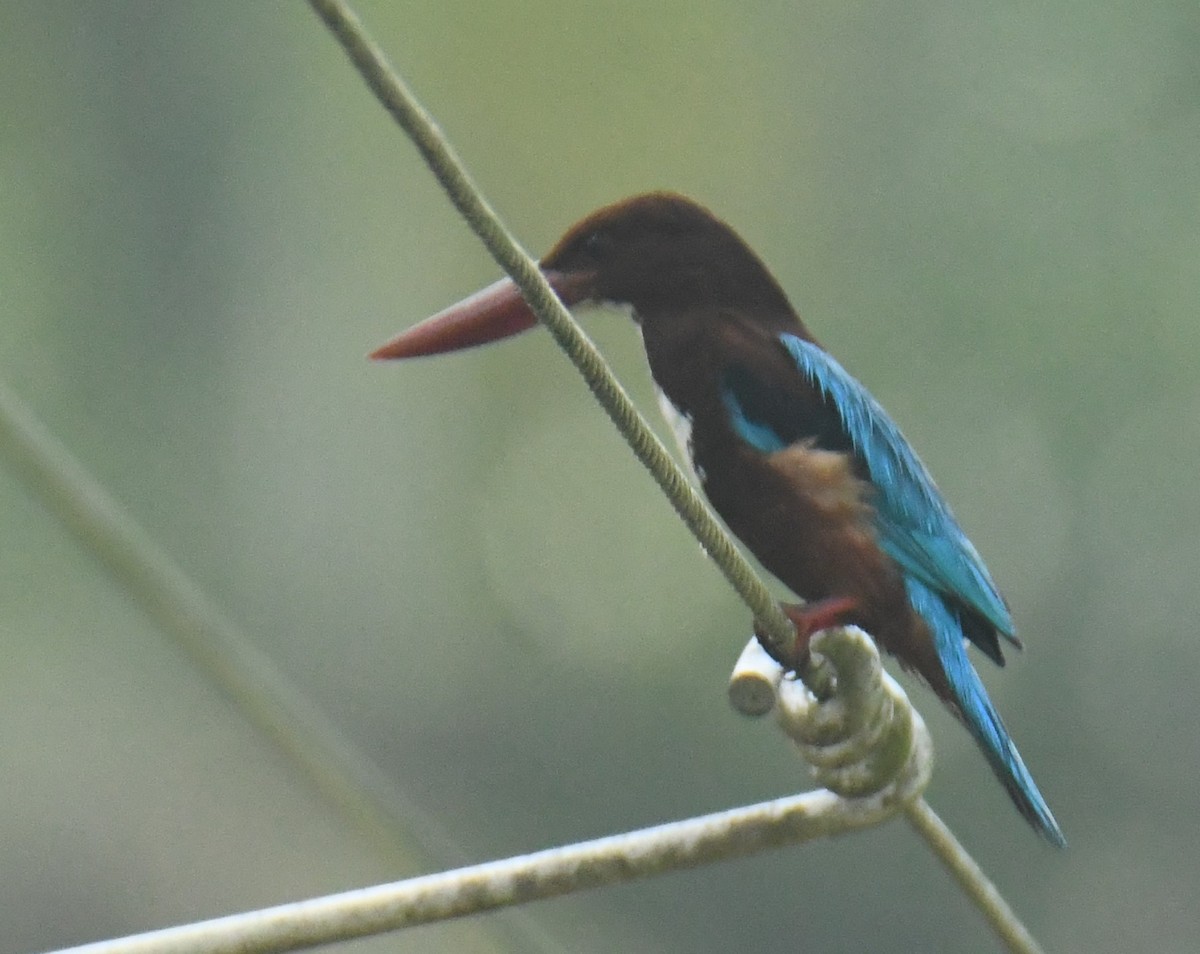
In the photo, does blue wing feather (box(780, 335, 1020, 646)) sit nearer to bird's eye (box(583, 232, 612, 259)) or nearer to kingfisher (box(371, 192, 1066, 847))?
kingfisher (box(371, 192, 1066, 847))

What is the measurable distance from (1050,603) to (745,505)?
8.08 ft

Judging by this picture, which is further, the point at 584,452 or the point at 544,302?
the point at 584,452

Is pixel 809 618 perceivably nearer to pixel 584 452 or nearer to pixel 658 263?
pixel 658 263

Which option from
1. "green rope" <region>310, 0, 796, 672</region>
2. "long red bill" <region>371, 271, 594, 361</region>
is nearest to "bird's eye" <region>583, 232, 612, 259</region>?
"long red bill" <region>371, 271, 594, 361</region>

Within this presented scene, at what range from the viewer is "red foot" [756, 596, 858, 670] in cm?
106

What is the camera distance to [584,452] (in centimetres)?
410

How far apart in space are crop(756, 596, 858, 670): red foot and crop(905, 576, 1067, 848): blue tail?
0.22 ft

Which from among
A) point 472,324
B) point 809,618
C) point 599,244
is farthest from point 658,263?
point 809,618

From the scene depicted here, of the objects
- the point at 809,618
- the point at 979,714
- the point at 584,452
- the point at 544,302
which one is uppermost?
the point at 544,302

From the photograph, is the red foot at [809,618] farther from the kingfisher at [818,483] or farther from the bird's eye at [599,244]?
the bird's eye at [599,244]

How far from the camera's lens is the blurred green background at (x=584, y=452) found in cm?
378

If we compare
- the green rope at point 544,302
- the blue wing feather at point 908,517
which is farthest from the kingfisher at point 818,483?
the green rope at point 544,302

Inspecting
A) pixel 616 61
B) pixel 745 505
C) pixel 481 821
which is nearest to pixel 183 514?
pixel 481 821

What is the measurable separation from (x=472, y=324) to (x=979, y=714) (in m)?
0.49
